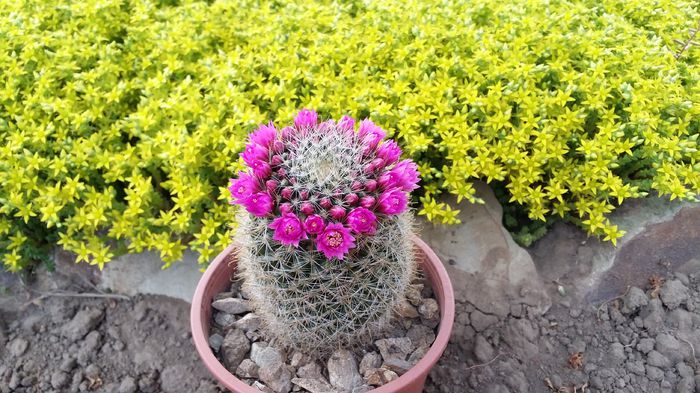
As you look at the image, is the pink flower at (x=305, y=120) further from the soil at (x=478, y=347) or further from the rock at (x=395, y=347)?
the soil at (x=478, y=347)

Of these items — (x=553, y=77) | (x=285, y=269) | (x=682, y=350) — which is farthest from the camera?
(x=553, y=77)

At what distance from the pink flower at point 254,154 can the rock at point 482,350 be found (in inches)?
56.5

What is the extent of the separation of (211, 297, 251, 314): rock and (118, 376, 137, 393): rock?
588mm

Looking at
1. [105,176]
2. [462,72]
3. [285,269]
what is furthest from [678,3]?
[105,176]

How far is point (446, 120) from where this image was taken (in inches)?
117

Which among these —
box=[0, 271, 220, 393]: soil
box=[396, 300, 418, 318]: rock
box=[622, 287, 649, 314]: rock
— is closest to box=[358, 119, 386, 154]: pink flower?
box=[396, 300, 418, 318]: rock

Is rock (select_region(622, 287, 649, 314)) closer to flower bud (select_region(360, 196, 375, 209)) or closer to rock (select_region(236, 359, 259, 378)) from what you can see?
flower bud (select_region(360, 196, 375, 209))

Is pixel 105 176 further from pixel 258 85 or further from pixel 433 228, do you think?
pixel 433 228

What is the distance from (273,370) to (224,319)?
377 mm

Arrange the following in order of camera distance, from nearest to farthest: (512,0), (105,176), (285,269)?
(285,269), (105,176), (512,0)

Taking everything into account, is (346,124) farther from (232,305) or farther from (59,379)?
(59,379)

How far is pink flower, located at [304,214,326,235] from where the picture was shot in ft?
6.39

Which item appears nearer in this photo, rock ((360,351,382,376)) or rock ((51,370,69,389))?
rock ((360,351,382,376))

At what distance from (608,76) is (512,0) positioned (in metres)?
0.77
